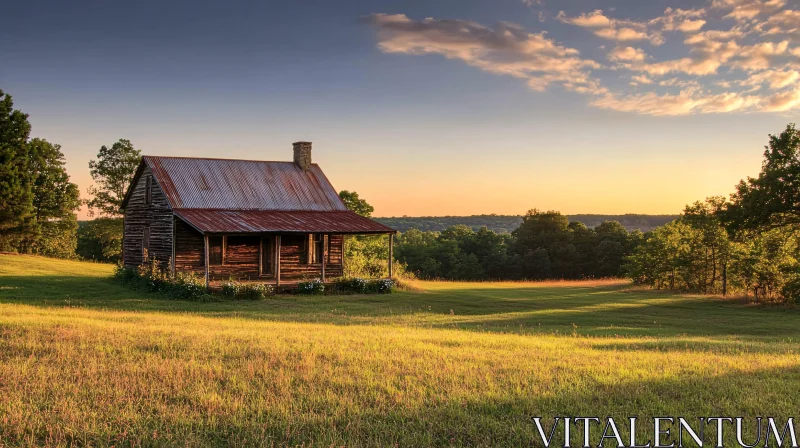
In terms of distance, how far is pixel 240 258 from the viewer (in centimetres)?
3086

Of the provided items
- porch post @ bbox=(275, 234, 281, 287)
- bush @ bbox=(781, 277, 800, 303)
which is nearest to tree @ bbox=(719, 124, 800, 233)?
bush @ bbox=(781, 277, 800, 303)

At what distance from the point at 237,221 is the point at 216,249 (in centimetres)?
232

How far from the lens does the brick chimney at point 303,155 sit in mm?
36875

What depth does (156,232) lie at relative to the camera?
31.2 m

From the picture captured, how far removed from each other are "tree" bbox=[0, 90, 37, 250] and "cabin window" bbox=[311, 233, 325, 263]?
2477 centimetres

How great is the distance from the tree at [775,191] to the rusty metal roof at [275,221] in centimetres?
1800

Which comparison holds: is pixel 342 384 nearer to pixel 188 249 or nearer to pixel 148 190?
pixel 188 249

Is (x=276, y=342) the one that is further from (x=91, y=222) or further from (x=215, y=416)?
(x=91, y=222)

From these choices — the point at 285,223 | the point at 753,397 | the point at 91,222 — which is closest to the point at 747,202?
the point at 285,223

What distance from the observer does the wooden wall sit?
97.9ft

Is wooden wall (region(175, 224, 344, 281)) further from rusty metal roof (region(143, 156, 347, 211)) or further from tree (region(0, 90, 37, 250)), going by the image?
tree (region(0, 90, 37, 250))

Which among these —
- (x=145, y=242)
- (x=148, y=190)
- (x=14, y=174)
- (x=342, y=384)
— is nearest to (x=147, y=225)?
(x=145, y=242)

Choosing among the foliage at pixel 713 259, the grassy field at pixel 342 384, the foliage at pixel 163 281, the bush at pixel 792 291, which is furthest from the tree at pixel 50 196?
the bush at pixel 792 291

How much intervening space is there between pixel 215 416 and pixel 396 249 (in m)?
74.1
